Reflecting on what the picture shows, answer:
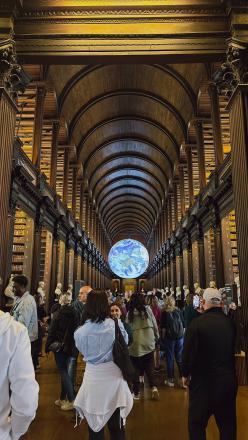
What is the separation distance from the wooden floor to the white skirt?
3.68 ft

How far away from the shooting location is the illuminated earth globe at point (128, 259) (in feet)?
148

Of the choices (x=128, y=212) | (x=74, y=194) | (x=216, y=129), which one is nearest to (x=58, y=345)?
(x=216, y=129)

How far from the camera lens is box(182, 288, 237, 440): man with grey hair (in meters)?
2.64

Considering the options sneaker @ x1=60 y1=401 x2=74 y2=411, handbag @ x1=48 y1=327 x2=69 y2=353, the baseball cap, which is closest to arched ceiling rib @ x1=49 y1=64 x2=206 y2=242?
handbag @ x1=48 y1=327 x2=69 y2=353

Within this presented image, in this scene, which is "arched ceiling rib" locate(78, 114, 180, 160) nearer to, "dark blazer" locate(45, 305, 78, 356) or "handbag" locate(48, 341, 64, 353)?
"dark blazer" locate(45, 305, 78, 356)

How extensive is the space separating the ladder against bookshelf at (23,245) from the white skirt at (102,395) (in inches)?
341

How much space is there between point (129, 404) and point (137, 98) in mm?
18477

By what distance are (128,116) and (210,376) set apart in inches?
790

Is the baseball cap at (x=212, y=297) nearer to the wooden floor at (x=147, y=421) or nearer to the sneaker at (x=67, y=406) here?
the wooden floor at (x=147, y=421)


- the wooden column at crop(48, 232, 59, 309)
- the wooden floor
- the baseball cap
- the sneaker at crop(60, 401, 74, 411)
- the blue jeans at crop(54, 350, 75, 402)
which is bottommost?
the wooden floor

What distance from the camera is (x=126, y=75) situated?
57.2ft

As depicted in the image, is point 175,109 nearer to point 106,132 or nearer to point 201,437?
point 106,132

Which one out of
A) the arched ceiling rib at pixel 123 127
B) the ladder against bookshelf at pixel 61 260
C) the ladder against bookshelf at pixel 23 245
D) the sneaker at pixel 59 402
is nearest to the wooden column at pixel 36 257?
the ladder against bookshelf at pixel 23 245

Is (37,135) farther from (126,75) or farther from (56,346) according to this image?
(56,346)
